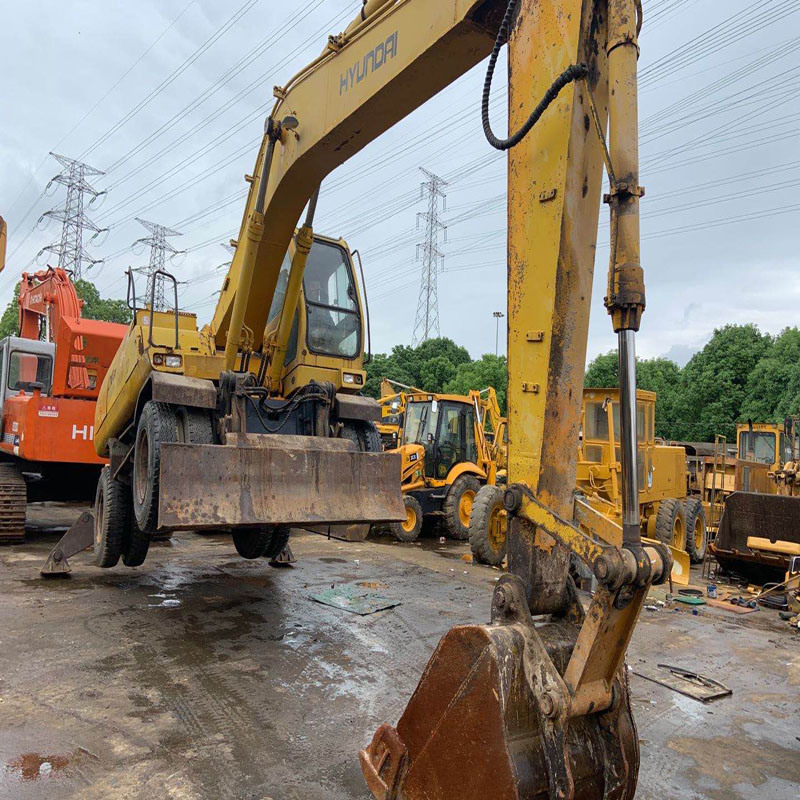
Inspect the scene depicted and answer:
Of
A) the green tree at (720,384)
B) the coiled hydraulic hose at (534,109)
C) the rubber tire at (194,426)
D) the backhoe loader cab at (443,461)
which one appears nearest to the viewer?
the coiled hydraulic hose at (534,109)

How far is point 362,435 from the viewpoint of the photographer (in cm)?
576

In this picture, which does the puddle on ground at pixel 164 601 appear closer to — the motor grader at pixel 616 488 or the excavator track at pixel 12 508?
the excavator track at pixel 12 508

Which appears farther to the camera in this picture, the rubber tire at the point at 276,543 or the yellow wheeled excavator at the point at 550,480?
the rubber tire at the point at 276,543

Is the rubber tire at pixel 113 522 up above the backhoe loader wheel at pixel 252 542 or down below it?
above

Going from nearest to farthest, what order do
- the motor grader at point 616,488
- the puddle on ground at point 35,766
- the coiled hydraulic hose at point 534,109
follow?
the coiled hydraulic hose at point 534,109, the puddle on ground at point 35,766, the motor grader at point 616,488

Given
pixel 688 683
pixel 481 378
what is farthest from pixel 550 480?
pixel 481 378

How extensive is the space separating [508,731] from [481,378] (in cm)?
3191

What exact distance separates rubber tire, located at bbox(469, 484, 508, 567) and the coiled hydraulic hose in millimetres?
6369

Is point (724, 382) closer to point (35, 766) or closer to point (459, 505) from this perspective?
point (459, 505)

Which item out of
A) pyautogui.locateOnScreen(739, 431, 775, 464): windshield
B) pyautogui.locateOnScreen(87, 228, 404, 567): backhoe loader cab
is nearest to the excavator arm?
pyautogui.locateOnScreen(87, 228, 404, 567): backhoe loader cab

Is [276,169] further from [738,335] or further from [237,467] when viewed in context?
[738,335]

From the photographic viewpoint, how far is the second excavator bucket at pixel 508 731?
2199 mm

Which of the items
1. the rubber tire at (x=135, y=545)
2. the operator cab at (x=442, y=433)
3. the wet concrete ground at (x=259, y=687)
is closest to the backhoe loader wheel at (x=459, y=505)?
the operator cab at (x=442, y=433)

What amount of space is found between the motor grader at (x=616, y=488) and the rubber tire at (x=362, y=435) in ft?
10.2
